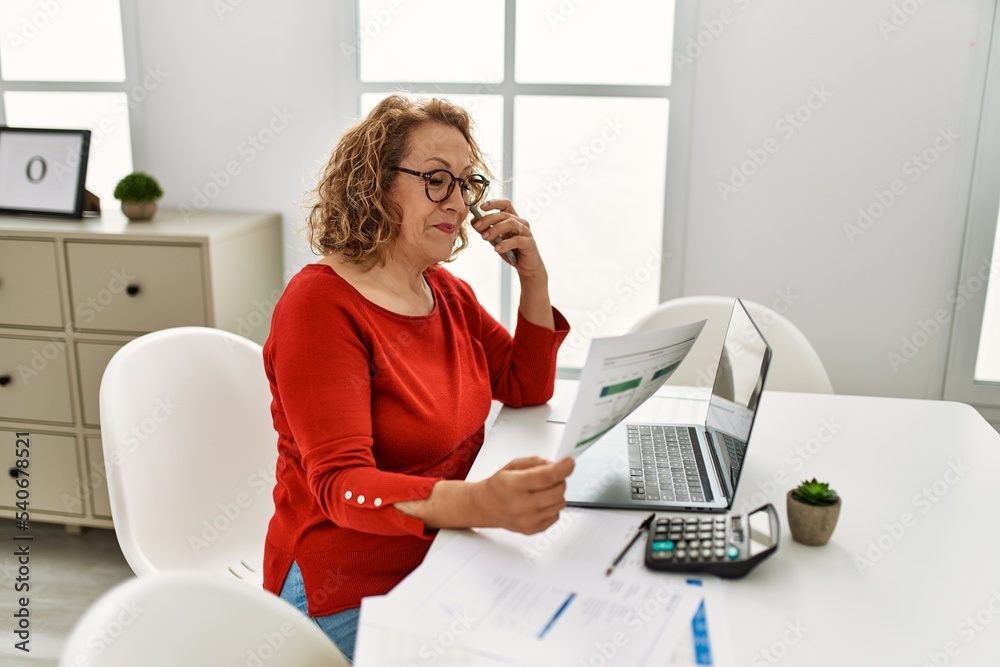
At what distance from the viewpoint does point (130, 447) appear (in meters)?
1.49

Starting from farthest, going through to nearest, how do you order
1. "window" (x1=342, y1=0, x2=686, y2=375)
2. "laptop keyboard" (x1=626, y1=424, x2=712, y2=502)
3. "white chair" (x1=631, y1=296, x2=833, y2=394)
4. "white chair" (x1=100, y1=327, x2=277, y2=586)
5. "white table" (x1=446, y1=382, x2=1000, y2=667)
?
"window" (x1=342, y1=0, x2=686, y2=375), "white chair" (x1=631, y1=296, x2=833, y2=394), "white chair" (x1=100, y1=327, x2=277, y2=586), "laptop keyboard" (x1=626, y1=424, x2=712, y2=502), "white table" (x1=446, y1=382, x2=1000, y2=667)

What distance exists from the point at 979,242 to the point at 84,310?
2444mm

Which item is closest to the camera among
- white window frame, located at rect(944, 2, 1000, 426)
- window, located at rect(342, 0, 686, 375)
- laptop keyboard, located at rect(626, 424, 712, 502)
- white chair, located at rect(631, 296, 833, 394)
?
laptop keyboard, located at rect(626, 424, 712, 502)

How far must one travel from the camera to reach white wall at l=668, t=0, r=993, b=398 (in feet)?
→ 7.52

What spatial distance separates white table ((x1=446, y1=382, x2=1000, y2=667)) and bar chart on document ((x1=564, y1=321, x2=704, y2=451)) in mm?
238

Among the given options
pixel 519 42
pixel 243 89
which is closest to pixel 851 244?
pixel 519 42

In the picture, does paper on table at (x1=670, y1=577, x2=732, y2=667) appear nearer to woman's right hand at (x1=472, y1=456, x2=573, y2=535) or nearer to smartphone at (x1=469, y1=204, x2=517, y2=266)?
woman's right hand at (x1=472, y1=456, x2=573, y2=535)

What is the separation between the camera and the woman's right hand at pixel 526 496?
1081 mm

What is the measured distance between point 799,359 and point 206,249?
1.53 meters

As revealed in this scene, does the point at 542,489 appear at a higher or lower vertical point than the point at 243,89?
lower

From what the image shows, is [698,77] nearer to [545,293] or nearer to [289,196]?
[545,293]

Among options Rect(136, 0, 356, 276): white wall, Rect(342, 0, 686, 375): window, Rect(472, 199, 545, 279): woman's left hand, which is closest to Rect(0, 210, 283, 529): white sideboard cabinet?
Rect(136, 0, 356, 276): white wall

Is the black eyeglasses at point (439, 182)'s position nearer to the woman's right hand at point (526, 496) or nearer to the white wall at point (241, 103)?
the woman's right hand at point (526, 496)

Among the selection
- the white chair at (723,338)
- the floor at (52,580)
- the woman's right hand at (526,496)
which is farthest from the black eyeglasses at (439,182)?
the floor at (52,580)
